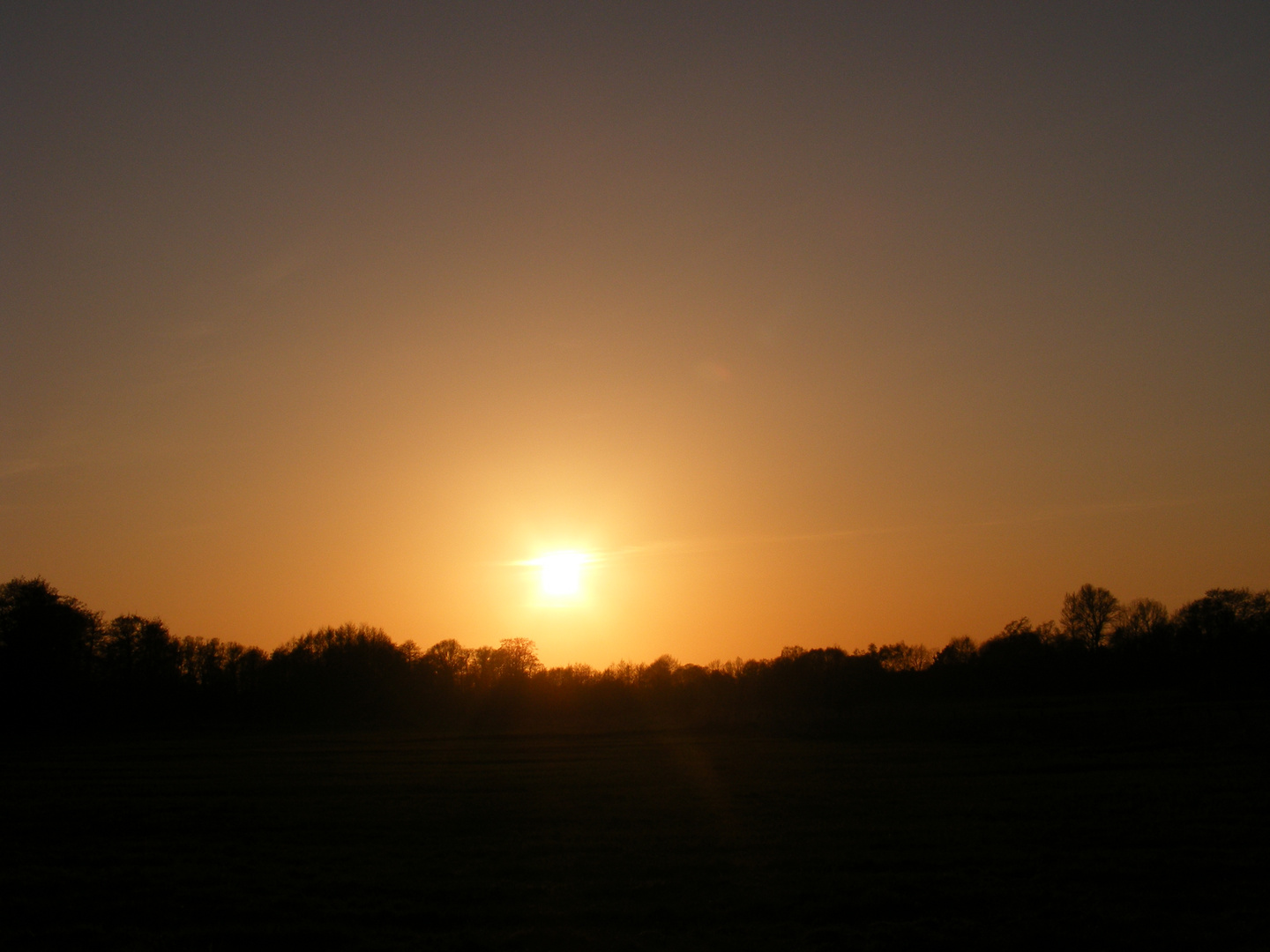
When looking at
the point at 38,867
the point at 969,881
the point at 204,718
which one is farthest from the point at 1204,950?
the point at 204,718

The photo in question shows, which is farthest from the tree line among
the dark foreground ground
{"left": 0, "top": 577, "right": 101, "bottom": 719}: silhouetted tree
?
the dark foreground ground

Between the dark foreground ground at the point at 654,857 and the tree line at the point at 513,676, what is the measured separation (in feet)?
156

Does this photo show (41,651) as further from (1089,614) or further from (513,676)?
(1089,614)

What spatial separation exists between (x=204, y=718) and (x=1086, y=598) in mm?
129713

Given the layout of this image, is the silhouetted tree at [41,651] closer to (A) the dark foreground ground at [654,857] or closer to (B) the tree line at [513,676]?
(B) the tree line at [513,676]

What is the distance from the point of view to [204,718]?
329 ft

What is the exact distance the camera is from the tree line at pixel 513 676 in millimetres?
88812

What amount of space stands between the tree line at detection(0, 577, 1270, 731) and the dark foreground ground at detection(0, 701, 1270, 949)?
156 ft

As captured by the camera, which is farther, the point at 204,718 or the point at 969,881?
the point at 204,718

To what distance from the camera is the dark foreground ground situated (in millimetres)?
12766

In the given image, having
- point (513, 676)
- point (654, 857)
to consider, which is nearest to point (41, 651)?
point (513, 676)

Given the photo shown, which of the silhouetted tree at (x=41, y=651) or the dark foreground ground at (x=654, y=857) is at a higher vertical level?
the silhouetted tree at (x=41, y=651)

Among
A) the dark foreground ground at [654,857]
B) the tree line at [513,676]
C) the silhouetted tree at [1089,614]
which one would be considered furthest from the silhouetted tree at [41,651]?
the silhouetted tree at [1089,614]

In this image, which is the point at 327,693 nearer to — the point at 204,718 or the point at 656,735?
the point at 204,718
